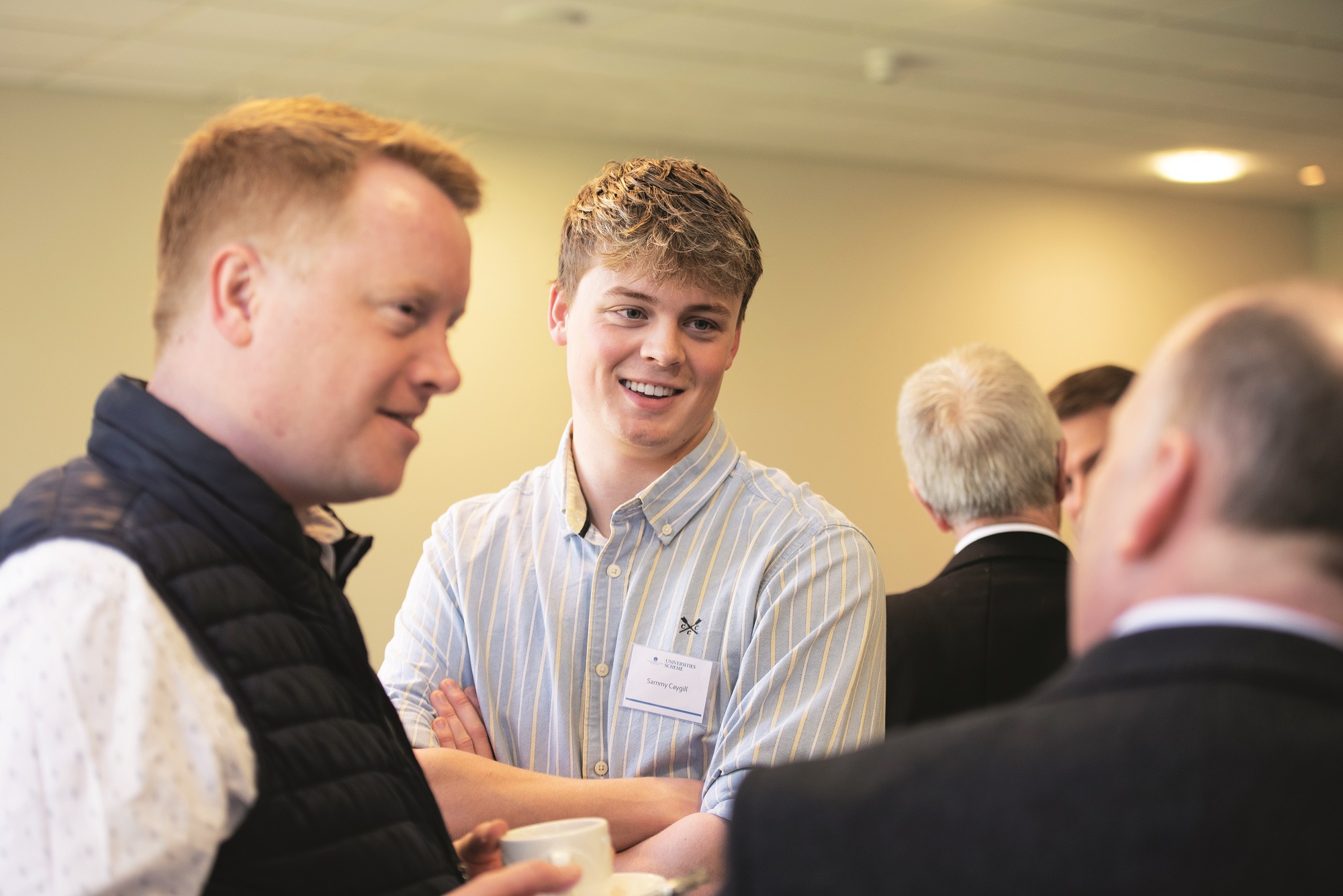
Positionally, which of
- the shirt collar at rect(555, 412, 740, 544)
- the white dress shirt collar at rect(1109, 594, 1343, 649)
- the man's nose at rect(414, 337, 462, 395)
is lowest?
the white dress shirt collar at rect(1109, 594, 1343, 649)

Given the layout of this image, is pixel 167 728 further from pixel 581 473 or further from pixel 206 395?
pixel 581 473

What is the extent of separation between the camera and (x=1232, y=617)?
753 mm

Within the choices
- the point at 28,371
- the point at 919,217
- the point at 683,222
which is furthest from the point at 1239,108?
the point at 28,371

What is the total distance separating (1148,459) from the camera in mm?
800

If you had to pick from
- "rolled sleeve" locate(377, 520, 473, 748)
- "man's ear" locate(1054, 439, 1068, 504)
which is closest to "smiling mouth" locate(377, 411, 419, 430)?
"rolled sleeve" locate(377, 520, 473, 748)

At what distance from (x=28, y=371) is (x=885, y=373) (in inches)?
204

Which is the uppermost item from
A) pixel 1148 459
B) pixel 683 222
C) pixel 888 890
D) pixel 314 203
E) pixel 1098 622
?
pixel 683 222

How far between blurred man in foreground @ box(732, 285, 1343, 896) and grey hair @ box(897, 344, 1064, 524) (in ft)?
5.60

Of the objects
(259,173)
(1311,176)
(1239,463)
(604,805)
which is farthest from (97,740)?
(1311,176)

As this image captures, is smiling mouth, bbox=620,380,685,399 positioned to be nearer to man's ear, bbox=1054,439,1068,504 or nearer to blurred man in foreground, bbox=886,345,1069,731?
blurred man in foreground, bbox=886,345,1069,731

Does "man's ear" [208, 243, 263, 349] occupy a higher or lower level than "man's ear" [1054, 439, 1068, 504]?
higher

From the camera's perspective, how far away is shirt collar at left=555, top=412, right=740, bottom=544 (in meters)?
1.93

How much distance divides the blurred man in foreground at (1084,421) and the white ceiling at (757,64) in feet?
7.26

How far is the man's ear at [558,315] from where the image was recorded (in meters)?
2.11
